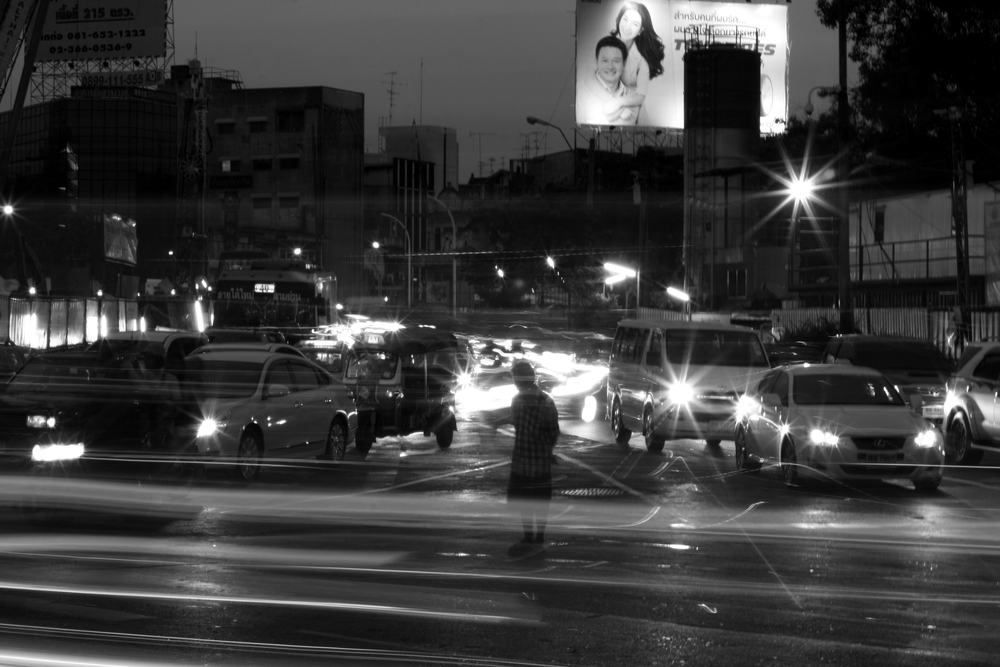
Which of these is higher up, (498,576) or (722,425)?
(722,425)

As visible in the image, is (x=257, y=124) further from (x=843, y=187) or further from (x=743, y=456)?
(x=743, y=456)

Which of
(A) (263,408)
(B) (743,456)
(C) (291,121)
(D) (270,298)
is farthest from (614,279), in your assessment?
(C) (291,121)

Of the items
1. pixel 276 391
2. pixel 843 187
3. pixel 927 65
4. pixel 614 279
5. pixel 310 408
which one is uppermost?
pixel 927 65

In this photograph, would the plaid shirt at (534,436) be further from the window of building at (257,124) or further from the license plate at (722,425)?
the window of building at (257,124)

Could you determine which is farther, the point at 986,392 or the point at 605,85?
the point at 605,85

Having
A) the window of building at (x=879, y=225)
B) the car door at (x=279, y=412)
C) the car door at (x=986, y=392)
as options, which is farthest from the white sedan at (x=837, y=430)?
the window of building at (x=879, y=225)

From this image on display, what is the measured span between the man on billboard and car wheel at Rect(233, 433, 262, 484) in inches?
2056

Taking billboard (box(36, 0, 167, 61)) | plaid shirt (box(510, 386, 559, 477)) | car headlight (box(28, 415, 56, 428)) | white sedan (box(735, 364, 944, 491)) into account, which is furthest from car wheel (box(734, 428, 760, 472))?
billboard (box(36, 0, 167, 61))

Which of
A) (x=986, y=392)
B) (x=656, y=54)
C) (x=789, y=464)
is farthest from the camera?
(x=656, y=54)

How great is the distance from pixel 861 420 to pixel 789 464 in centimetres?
103

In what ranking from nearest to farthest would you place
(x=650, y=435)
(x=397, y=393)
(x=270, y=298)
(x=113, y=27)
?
(x=397, y=393), (x=650, y=435), (x=270, y=298), (x=113, y=27)

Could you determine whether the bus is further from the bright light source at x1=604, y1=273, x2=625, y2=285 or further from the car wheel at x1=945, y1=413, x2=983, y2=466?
the car wheel at x1=945, y1=413, x2=983, y2=466

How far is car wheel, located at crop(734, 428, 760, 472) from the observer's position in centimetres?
1624

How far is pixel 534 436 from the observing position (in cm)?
1041
